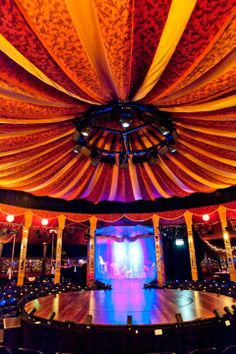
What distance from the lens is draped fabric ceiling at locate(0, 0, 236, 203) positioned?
2.81 metres

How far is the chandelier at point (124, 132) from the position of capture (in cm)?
519

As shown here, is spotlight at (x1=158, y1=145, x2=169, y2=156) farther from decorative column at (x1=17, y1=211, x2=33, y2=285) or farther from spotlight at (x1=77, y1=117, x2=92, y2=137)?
decorative column at (x1=17, y1=211, x2=33, y2=285)

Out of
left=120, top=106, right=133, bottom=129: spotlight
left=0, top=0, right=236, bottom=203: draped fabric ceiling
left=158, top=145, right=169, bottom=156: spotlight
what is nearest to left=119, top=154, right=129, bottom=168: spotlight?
left=0, top=0, right=236, bottom=203: draped fabric ceiling

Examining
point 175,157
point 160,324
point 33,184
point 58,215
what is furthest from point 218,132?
point 58,215

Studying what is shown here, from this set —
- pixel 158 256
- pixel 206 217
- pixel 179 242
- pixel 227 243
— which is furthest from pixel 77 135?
pixel 179 242

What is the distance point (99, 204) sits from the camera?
39.0 ft

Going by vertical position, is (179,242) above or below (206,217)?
below

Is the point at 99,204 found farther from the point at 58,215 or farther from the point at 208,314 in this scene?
the point at 208,314

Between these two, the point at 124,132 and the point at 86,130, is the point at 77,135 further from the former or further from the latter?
the point at 124,132

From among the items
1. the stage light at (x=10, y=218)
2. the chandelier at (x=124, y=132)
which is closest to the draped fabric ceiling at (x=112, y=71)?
the chandelier at (x=124, y=132)

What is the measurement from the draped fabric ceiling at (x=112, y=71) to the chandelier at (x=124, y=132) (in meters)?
0.15

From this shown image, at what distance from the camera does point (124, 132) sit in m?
5.64

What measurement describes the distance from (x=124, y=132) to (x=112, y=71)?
196 cm

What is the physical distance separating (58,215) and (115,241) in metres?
4.07
